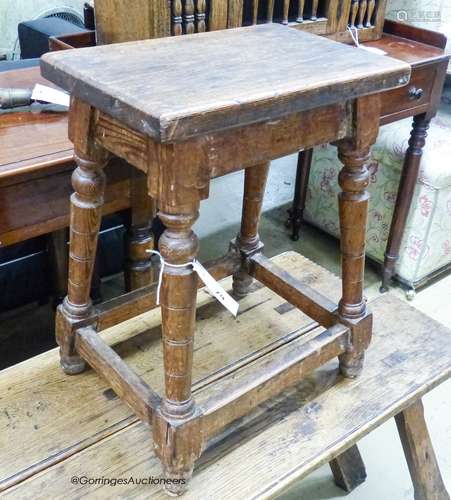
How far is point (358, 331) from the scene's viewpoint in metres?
A: 0.90

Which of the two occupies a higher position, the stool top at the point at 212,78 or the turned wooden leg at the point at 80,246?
the stool top at the point at 212,78

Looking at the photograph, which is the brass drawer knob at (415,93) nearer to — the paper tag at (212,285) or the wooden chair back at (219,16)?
the wooden chair back at (219,16)

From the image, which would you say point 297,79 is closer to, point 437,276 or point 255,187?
point 255,187

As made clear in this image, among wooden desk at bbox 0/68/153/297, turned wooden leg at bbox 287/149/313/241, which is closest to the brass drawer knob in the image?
turned wooden leg at bbox 287/149/313/241

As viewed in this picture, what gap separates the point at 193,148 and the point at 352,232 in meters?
0.31

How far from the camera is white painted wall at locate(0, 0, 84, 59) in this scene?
9.21 feet

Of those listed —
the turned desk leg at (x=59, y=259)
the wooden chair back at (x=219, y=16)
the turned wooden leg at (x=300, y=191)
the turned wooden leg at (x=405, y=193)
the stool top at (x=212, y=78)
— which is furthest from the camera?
the turned wooden leg at (x=300, y=191)

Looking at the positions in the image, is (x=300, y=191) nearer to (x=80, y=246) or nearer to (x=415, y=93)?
(x=415, y=93)

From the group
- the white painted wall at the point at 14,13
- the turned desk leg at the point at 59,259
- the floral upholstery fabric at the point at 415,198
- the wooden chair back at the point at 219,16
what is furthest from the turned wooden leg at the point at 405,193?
the white painted wall at the point at 14,13

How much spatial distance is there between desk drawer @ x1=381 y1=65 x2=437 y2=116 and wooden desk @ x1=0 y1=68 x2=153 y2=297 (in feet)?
2.28

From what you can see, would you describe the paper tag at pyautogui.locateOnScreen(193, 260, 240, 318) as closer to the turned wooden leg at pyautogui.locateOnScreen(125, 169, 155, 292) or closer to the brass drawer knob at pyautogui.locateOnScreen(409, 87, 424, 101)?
the turned wooden leg at pyautogui.locateOnScreen(125, 169, 155, 292)

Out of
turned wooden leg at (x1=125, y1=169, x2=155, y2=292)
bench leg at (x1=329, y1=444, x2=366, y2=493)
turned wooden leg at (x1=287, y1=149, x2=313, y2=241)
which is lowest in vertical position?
bench leg at (x1=329, y1=444, x2=366, y2=493)

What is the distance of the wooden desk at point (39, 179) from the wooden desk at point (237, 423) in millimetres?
203

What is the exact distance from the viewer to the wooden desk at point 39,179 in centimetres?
93
